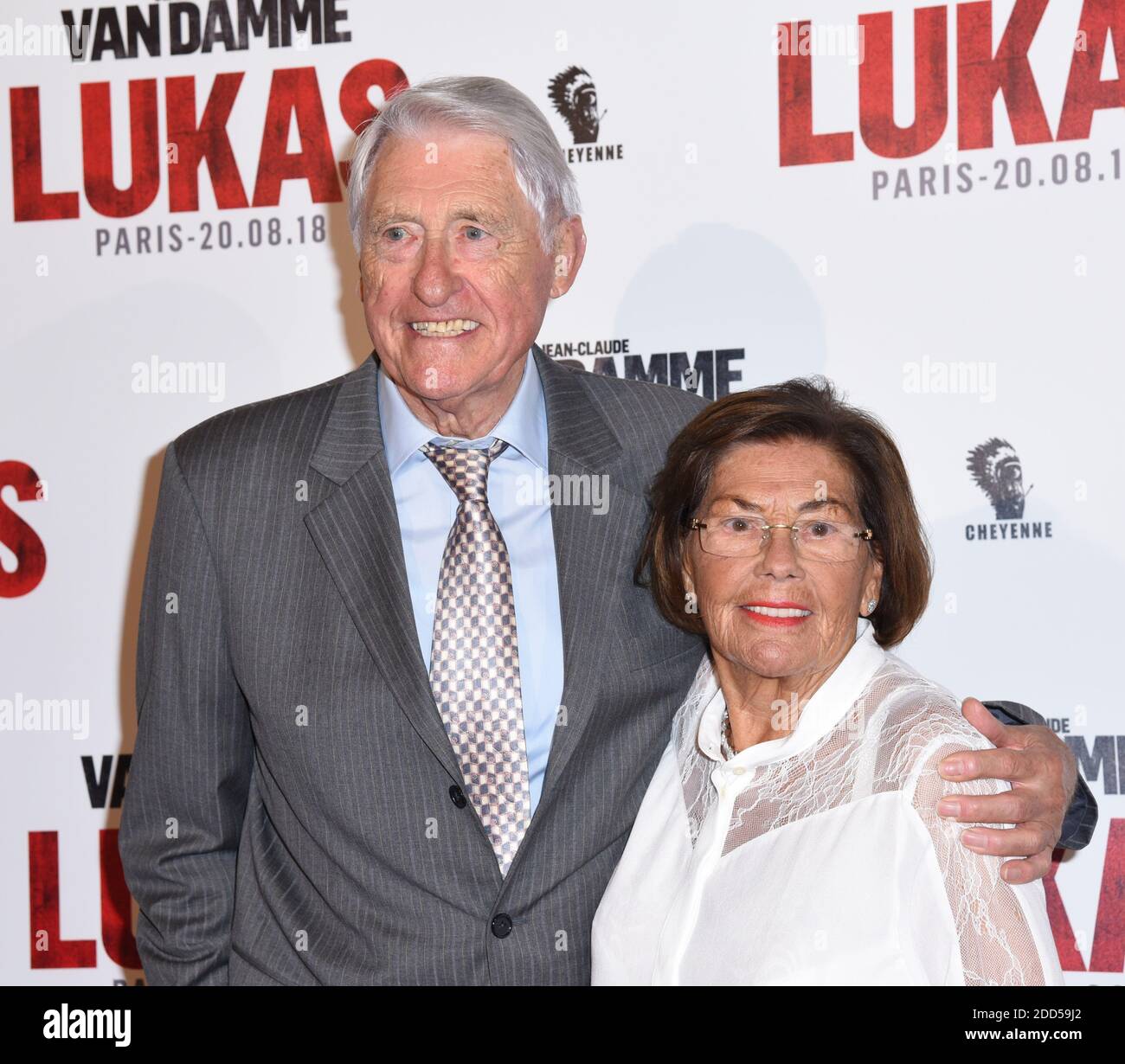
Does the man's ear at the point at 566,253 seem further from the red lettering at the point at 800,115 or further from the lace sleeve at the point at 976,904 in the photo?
the lace sleeve at the point at 976,904

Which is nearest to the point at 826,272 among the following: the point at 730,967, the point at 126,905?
the point at 730,967

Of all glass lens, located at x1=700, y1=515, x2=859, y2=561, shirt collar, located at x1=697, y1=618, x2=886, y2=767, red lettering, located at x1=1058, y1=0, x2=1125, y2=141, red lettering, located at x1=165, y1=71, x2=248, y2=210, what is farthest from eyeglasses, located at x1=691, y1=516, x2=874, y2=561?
red lettering, located at x1=165, y1=71, x2=248, y2=210

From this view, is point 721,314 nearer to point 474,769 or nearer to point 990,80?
point 990,80

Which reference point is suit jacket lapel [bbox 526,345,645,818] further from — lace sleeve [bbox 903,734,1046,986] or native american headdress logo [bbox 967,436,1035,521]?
native american headdress logo [bbox 967,436,1035,521]

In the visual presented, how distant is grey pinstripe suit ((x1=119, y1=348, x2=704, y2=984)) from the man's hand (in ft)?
1.76

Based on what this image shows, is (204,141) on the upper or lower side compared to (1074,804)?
upper

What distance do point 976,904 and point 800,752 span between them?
32 centimetres

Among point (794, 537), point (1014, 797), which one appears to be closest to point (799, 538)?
point (794, 537)

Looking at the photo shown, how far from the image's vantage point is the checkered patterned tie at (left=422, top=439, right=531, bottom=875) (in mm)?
1879

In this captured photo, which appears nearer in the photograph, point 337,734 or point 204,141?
point 337,734

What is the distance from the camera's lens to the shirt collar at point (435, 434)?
80.4 inches

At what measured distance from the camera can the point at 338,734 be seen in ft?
6.18

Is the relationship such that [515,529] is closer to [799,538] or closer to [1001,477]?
[799,538]

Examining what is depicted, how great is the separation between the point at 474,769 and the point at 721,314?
4.34 ft
